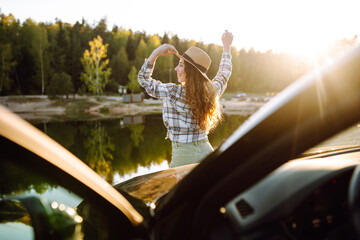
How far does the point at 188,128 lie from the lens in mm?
3104

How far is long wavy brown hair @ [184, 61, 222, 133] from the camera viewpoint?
10.0 ft

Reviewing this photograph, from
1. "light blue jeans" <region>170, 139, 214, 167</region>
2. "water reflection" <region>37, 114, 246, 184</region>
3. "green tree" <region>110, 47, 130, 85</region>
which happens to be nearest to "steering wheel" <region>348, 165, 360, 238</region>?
"light blue jeans" <region>170, 139, 214, 167</region>

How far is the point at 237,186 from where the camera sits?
2.56 ft

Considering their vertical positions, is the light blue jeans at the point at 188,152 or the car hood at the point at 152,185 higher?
the car hood at the point at 152,185

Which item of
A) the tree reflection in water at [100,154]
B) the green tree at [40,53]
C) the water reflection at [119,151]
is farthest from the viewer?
the green tree at [40,53]

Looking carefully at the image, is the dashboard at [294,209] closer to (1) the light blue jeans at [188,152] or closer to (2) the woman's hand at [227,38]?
(1) the light blue jeans at [188,152]

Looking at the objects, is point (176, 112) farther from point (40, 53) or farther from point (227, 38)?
point (40, 53)

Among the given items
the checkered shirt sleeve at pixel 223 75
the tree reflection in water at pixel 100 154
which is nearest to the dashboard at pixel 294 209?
the checkered shirt sleeve at pixel 223 75

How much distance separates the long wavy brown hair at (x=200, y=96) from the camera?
306cm

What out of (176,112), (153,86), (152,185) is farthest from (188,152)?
(152,185)

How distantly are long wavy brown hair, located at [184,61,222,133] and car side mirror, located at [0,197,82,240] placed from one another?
220 cm

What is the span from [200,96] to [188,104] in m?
0.15

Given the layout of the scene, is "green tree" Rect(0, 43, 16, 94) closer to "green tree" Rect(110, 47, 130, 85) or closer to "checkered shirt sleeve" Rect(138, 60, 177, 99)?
"green tree" Rect(110, 47, 130, 85)

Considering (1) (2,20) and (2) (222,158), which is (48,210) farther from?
(1) (2,20)
